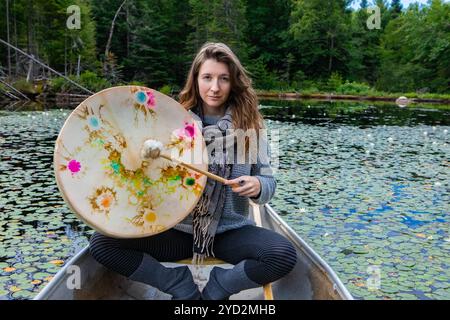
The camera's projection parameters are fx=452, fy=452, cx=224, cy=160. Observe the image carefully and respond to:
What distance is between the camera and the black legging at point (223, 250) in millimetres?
1869

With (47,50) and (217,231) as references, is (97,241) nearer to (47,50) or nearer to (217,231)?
(217,231)

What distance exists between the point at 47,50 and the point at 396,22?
24.7m

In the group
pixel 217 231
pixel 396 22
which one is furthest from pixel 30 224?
pixel 396 22

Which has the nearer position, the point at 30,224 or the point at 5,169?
the point at 30,224

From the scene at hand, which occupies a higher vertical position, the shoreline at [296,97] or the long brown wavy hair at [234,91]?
the long brown wavy hair at [234,91]

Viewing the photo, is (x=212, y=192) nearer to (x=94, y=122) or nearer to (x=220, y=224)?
(x=220, y=224)

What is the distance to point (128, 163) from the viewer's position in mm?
1931

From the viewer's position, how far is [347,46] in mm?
33219

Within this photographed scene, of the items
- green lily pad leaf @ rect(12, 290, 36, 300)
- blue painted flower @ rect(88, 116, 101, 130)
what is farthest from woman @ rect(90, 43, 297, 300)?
green lily pad leaf @ rect(12, 290, 36, 300)

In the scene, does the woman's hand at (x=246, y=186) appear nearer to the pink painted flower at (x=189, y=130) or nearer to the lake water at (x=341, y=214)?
the pink painted flower at (x=189, y=130)

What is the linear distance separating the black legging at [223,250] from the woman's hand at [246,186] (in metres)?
0.19

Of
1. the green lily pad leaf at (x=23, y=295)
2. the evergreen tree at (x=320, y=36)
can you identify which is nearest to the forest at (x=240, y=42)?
the evergreen tree at (x=320, y=36)

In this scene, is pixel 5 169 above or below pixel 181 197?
below
